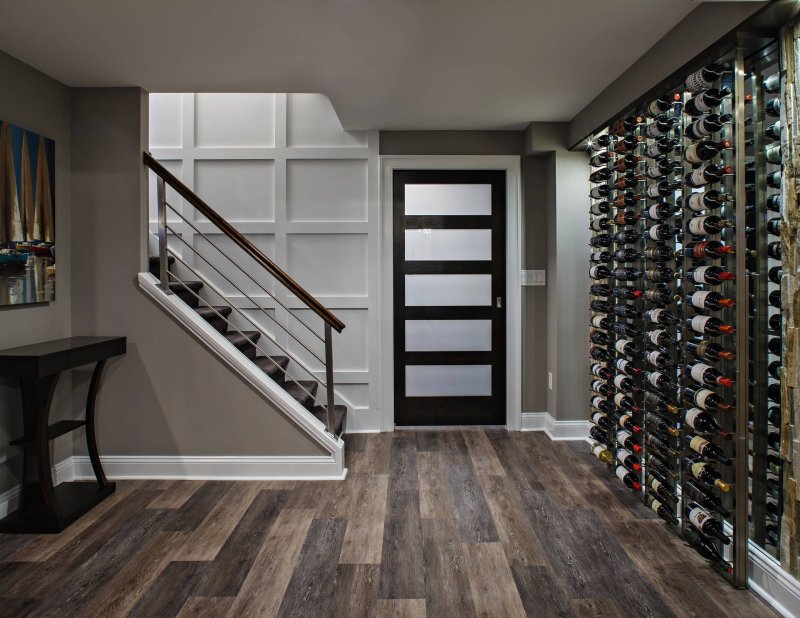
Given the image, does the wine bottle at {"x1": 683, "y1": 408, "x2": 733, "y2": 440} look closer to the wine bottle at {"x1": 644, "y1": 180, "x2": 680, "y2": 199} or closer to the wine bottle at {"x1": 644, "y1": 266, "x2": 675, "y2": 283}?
the wine bottle at {"x1": 644, "y1": 266, "x2": 675, "y2": 283}

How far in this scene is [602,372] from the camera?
3312mm

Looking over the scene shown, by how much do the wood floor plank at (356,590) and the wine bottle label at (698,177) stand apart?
2.08 metres

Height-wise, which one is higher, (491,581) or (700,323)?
(700,323)

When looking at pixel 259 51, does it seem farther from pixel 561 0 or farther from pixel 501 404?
pixel 501 404

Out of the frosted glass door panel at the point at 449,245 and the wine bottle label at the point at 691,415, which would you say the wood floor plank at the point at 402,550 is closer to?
the wine bottle label at the point at 691,415

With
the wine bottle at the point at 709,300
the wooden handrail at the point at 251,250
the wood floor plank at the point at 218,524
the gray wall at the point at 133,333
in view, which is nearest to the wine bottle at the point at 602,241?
the wine bottle at the point at 709,300

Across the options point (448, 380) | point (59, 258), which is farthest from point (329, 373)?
point (59, 258)

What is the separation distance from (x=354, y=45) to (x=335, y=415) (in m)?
2.34

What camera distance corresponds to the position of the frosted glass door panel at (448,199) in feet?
14.2

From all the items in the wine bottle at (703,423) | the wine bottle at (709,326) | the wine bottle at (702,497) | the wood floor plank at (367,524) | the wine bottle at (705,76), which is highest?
the wine bottle at (705,76)

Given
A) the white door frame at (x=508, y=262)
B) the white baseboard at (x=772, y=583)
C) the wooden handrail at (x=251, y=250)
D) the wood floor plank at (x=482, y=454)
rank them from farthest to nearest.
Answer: the white door frame at (x=508, y=262) < the wood floor plank at (x=482, y=454) < the wooden handrail at (x=251, y=250) < the white baseboard at (x=772, y=583)

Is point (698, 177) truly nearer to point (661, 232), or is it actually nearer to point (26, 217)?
point (661, 232)

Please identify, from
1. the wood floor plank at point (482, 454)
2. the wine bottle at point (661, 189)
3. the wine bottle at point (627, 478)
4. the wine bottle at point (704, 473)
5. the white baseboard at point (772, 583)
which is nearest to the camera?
the white baseboard at point (772, 583)

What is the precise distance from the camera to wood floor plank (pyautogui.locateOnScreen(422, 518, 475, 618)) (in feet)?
6.40
